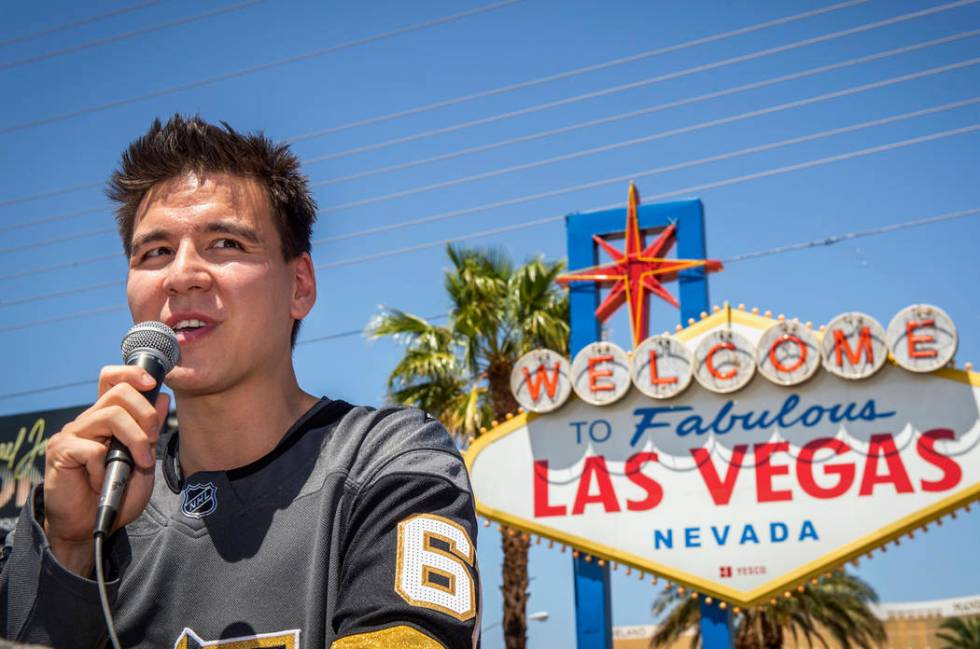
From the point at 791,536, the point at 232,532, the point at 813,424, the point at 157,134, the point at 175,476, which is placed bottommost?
the point at 232,532

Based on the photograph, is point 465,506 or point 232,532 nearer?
point 465,506

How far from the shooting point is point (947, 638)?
4100 centimetres

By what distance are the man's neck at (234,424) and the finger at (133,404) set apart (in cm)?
51

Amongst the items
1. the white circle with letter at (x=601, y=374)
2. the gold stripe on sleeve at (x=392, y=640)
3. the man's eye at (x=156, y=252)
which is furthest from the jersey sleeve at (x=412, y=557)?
the white circle with letter at (x=601, y=374)

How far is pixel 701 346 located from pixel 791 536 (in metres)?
2.61

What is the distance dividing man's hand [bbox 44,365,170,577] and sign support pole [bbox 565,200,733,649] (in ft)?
40.7

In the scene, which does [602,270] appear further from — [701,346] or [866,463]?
[866,463]

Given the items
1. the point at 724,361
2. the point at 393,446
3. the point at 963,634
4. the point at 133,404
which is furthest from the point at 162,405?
the point at 963,634

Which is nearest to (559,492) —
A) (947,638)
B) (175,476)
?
(175,476)

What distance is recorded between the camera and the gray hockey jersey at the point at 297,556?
2020mm

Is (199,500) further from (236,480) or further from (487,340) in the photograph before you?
(487,340)

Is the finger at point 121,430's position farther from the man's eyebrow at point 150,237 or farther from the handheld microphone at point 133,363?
the man's eyebrow at point 150,237

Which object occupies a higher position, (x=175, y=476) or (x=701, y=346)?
(x=701, y=346)

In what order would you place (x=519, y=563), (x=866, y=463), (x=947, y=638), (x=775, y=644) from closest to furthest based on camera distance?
(x=866, y=463) → (x=519, y=563) → (x=775, y=644) → (x=947, y=638)
